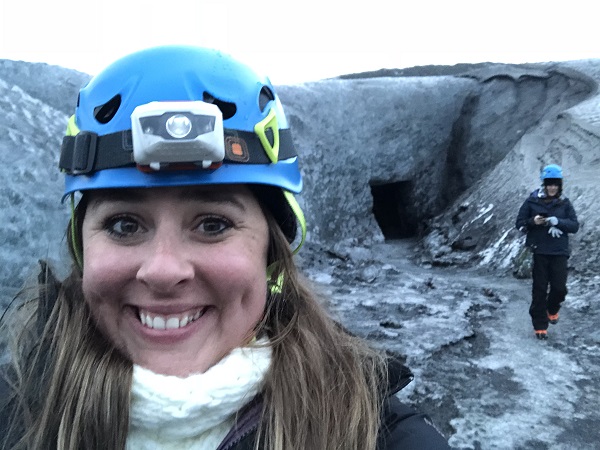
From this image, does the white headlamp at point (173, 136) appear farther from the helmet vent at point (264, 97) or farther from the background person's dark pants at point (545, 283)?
the background person's dark pants at point (545, 283)

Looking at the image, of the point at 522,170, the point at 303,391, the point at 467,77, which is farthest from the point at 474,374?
the point at 467,77

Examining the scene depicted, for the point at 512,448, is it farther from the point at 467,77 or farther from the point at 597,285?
the point at 467,77

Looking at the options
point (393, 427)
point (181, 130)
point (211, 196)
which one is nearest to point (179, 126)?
point (181, 130)

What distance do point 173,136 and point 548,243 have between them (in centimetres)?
420

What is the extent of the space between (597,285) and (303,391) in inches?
214

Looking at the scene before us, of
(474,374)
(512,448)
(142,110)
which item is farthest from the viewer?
(474,374)

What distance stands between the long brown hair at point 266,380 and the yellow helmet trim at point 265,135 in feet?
0.52

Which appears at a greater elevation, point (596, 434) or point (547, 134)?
point (547, 134)

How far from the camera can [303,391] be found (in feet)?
3.91

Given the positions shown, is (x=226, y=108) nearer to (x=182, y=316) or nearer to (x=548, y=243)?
(x=182, y=316)

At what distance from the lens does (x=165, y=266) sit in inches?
43.3

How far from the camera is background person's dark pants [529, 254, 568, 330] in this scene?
4664 mm

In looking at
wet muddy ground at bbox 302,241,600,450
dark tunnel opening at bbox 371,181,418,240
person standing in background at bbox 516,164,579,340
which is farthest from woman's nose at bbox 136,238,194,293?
dark tunnel opening at bbox 371,181,418,240

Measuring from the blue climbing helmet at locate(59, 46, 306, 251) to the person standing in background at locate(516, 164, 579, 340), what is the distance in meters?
3.80
